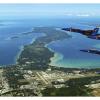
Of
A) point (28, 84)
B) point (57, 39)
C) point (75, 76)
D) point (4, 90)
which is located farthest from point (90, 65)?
point (4, 90)

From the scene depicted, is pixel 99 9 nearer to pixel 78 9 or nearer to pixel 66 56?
pixel 78 9

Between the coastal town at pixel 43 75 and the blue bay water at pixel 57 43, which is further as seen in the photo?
the blue bay water at pixel 57 43

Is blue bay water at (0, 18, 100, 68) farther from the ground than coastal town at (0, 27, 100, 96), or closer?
farther from the ground

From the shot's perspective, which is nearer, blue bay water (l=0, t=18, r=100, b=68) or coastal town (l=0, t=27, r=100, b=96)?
coastal town (l=0, t=27, r=100, b=96)

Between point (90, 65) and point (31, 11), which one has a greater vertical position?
point (31, 11)

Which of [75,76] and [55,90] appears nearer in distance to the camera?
[55,90]

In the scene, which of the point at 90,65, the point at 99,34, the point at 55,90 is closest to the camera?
the point at 99,34

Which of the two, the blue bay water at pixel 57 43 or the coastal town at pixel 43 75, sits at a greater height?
the blue bay water at pixel 57 43

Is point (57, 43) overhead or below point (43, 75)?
overhead
